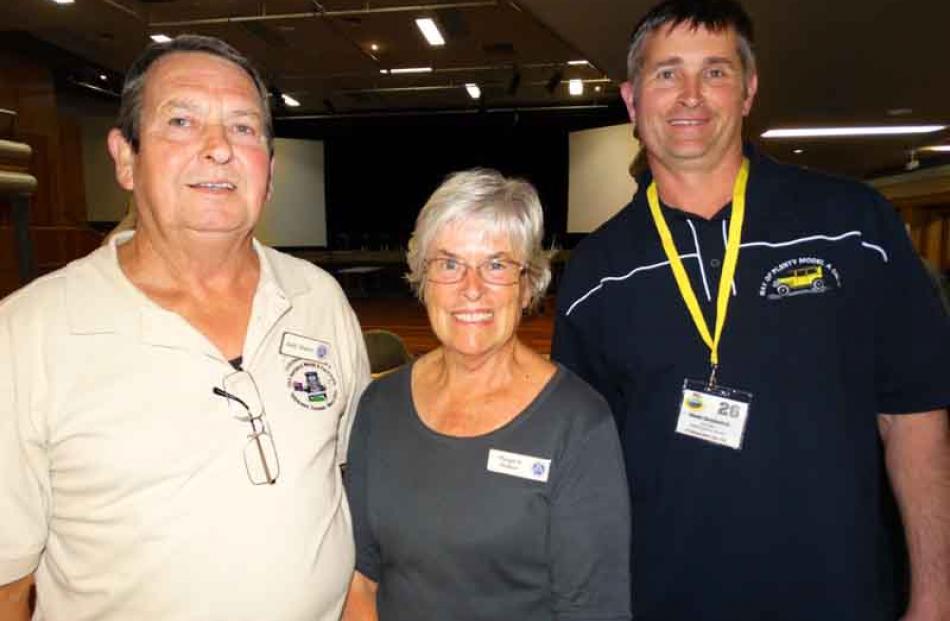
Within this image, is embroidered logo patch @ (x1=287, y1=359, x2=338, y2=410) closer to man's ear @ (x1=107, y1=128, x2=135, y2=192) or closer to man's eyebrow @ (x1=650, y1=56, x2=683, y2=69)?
man's ear @ (x1=107, y1=128, x2=135, y2=192)

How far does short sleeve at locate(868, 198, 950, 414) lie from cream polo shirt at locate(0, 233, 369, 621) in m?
1.49

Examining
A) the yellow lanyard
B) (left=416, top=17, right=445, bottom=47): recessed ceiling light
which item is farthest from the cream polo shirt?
(left=416, top=17, right=445, bottom=47): recessed ceiling light

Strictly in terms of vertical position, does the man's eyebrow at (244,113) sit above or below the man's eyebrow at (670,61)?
below

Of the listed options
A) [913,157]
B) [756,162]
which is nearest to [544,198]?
[913,157]

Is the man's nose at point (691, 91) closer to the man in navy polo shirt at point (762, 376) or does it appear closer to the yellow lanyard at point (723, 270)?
the man in navy polo shirt at point (762, 376)

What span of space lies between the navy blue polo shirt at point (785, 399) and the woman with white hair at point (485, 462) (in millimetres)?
289

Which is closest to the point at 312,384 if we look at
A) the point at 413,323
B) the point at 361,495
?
the point at 361,495

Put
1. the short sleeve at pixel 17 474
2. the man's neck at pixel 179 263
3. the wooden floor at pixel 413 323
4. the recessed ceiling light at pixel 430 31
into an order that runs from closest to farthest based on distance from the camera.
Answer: the short sleeve at pixel 17 474 < the man's neck at pixel 179 263 < the wooden floor at pixel 413 323 < the recessed ceiling light at pixel 430 31

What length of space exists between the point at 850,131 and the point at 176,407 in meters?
8.77

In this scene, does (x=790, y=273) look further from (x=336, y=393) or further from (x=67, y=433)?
(x=67, y=433)

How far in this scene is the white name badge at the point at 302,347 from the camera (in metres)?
1.51

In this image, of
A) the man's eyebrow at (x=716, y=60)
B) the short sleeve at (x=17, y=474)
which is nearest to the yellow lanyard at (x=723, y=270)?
the man's eyebrow at (x=716, y=60)

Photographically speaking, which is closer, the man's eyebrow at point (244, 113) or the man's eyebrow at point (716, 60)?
the man's eyebrow at point (244, 113)

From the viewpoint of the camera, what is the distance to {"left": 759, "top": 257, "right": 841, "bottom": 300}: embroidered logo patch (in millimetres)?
1567
